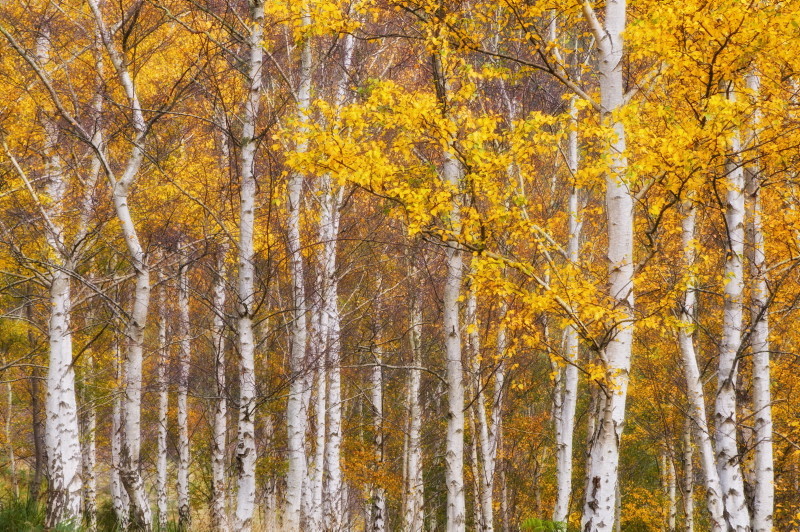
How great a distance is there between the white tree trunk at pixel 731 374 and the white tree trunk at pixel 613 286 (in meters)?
1.93

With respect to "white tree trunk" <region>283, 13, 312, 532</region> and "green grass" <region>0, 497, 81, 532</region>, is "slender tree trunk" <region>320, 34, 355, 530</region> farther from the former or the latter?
"green grass" <region>0, 497, 81, 532</region>

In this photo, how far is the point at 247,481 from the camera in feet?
21.2

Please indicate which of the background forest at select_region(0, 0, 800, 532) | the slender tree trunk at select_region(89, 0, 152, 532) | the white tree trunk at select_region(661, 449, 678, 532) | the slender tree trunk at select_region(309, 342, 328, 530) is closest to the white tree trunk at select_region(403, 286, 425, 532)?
the background forest at select_region(0, 0, 800, 532)

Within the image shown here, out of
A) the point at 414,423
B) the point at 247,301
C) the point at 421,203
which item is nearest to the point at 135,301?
the point at 247,301

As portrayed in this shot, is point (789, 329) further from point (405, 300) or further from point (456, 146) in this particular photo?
point (456, 146)

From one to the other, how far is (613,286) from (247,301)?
3.31m

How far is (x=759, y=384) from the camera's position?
747 cm

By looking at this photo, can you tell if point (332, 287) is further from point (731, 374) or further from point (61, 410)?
point (731, 374)

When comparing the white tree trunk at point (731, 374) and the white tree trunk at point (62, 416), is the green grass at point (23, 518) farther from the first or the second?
the white tree trunk at point (731, 374)

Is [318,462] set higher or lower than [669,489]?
higher

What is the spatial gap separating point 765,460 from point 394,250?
825 cm

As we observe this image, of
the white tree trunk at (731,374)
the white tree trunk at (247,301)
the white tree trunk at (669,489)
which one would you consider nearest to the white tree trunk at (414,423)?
the white tree trunk at (731,374)

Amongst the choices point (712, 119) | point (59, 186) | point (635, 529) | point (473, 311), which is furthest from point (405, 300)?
point (635, 529)

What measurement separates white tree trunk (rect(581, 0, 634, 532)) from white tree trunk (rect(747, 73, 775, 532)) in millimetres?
2043
